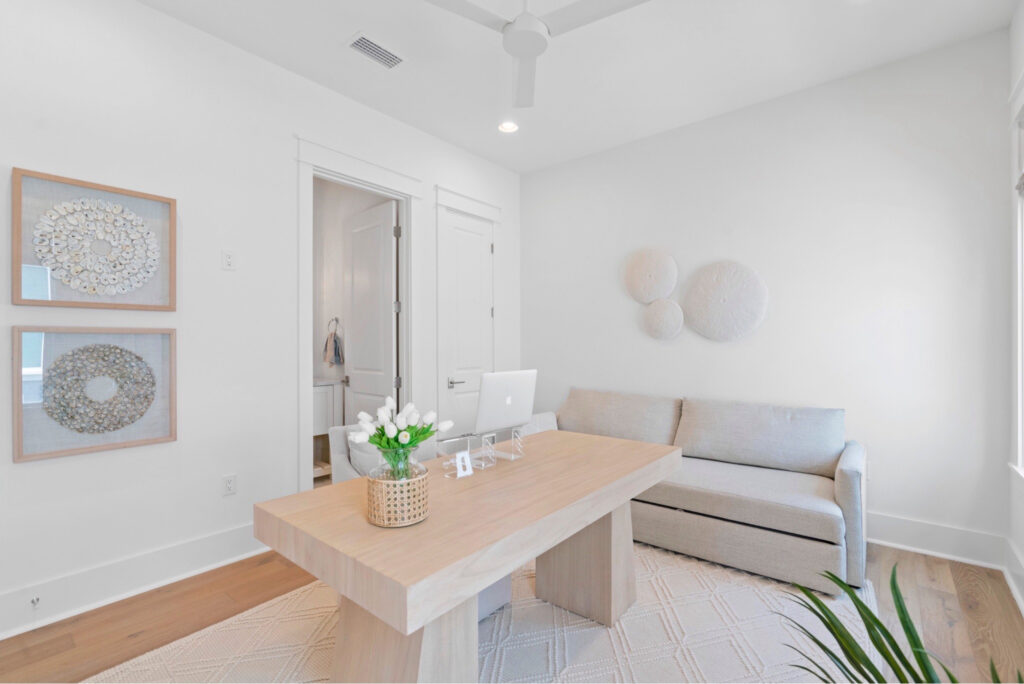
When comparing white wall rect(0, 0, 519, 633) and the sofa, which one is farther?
the sofa

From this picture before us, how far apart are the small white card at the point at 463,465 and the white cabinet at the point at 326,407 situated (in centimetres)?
267

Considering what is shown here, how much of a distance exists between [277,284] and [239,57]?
3.90 feet

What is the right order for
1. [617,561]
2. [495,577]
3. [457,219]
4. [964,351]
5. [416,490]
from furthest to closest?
[457,219] < [964,351] < [617,561] < [416,490] < [495,577]

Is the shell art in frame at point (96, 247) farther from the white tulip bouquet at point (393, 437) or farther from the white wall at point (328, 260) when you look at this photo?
the white wall at point (328, 260)

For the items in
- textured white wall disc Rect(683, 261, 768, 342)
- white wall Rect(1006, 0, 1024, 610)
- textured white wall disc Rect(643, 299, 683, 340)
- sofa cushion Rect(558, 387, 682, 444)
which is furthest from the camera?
textured white wall disc Rect(643, 299, 683, 340)

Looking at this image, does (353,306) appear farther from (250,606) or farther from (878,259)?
(878,259)

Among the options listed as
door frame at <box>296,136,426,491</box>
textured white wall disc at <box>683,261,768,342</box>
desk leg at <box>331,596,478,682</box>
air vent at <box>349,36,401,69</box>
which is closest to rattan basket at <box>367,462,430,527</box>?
desk leg at <box>331,596,478,682</box>

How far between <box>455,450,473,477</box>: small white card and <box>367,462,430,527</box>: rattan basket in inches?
16.7

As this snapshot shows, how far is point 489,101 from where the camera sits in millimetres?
3176

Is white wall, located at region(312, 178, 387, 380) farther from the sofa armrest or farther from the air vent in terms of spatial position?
the sofa armrest

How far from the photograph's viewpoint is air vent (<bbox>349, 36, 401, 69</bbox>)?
8.42 ft

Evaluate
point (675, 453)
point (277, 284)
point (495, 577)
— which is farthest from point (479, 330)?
point (495, 577)

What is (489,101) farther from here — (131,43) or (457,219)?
(131,43)

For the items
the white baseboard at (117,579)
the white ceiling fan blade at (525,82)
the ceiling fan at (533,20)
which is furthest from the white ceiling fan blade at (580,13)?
the white baseboard at (117,579)
